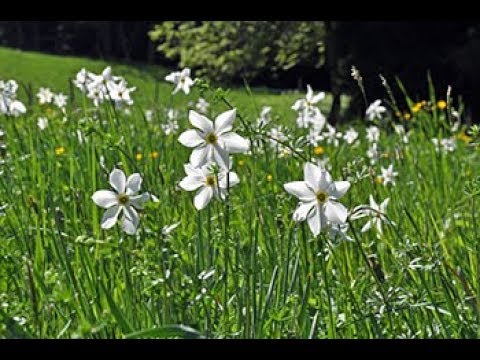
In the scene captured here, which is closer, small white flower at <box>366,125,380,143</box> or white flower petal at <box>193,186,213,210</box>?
white flower petal at <box>193,186,213,210</box>

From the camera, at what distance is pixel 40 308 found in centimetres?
132

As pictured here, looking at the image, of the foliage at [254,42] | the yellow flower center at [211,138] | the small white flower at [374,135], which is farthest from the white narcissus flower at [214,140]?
the foliage at [254,42]

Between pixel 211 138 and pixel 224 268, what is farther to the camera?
pixel 224 268

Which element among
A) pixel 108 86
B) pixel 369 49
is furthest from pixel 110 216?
pixel 369 49

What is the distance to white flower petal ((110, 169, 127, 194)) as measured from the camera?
46.8 inches

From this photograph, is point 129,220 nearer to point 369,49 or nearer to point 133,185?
point 133,185

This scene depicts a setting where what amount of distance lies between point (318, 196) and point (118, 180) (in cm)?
29

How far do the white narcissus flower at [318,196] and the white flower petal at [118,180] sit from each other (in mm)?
252

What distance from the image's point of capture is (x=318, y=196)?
1079 mm

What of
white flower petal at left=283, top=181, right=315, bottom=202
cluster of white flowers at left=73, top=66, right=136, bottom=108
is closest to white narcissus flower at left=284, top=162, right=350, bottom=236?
white flower petal at left=283, top=181, right=315, bottom=202

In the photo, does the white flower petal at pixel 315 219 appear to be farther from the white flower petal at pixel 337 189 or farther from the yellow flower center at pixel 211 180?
the yellow flower center at pixel 211 180

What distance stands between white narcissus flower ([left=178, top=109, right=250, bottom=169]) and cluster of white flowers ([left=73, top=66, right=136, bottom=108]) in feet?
3.19

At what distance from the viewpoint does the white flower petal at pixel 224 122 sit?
114cm

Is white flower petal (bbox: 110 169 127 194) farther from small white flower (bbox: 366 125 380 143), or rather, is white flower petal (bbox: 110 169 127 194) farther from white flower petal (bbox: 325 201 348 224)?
small white flower (bbox: 366 125 380 143)
